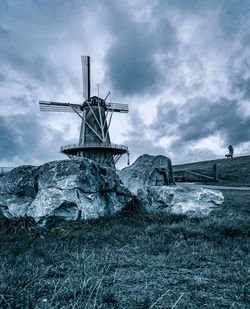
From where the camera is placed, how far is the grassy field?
210cm

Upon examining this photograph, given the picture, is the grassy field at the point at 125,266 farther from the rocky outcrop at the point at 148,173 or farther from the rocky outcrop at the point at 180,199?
the rocky outcrop at the point at 148,173

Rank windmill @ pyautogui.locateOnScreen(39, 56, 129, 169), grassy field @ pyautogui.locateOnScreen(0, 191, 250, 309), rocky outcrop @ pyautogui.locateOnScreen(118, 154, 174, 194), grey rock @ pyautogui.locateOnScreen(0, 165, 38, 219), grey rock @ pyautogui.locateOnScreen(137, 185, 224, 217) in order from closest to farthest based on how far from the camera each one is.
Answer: grassy field @ pyautogui.locateOnScreen(0, 191, 250, 309) → grey rock @ pyautogui.locateOnScreen(0, 165, 38, 219) → grey rock @ pyautogui.locateOnScreen(137, 185, 224, 217) → rocky outcrop @ pyautogui.locateOnScreen(118, 154, 174, 194) → windmill @ pyautogui.locateOnScreen(39, 56, 129, 169)

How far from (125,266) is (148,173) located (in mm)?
6171

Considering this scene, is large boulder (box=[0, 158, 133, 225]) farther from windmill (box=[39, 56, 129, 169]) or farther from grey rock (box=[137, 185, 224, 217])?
windmill (box=[39, 56, 129, 169])

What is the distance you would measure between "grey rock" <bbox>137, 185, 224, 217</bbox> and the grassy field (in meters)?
1.24

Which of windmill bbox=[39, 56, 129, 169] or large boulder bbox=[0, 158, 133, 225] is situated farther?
windmill bbox=[39, 56, 129, 169]

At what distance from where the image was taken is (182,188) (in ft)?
22.9

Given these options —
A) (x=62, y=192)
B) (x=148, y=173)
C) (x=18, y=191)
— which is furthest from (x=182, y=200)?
(x=18, y=191)

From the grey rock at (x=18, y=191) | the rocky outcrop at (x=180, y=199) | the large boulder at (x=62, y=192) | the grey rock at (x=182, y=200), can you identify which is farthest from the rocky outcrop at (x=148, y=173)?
the grey rock at (x=18, y=191)

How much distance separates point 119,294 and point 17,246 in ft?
7.22

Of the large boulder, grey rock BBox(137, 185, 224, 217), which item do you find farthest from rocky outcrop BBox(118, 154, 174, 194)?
the large boulder

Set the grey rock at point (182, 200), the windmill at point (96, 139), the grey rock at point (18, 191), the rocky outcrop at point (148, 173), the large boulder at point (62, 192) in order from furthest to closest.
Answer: the windmill at point (96, 139)
the rocky outcrop at point (148, 173)
the grey rock at point (182, 200)
the grey rock at point (18, 191)
the large boulder at point (62, 192)

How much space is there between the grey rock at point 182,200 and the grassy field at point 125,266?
1.24 meters

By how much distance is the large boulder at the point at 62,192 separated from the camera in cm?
506
